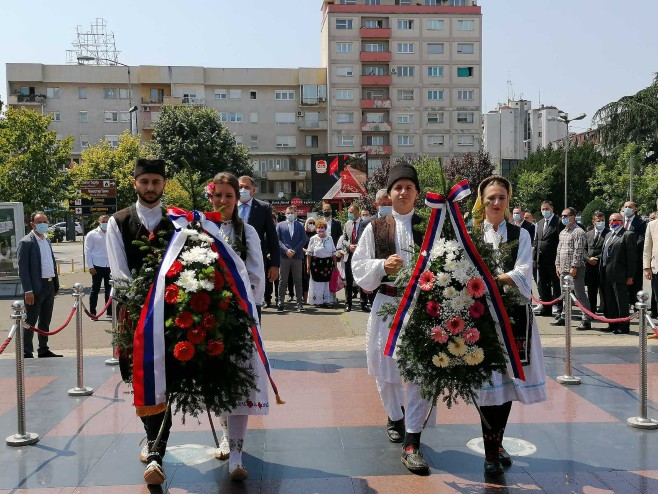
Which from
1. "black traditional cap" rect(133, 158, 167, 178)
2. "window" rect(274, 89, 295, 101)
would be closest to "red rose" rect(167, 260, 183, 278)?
"black traditional cap" rect(133, 158, 167, 178)

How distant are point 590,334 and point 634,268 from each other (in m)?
1.27

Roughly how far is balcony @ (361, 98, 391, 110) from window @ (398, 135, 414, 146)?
332cm

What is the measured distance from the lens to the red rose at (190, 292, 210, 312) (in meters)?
4.23

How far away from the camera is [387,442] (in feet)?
17.6

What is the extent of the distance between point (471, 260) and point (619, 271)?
288 inches

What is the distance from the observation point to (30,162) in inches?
802

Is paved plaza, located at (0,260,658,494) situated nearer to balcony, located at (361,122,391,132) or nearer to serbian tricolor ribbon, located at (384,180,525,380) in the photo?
serbian tricolor ribbon, located at (384,180,525,380)

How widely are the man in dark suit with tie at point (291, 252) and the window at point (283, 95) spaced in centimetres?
5463

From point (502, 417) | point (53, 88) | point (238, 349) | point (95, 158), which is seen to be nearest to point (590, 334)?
point (502, 417)

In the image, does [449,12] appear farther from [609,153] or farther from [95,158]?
[95,158]

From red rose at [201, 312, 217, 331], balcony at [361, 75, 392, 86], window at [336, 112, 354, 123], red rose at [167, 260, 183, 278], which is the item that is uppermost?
balcony at [361, 75, 392, 86]

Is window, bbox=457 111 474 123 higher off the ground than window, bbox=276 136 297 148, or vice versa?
window, bbox=457 111 474 123

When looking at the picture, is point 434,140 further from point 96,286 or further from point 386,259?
point 386,259

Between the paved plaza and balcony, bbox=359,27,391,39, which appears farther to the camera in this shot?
balcony, bbox=359,27,391,39
